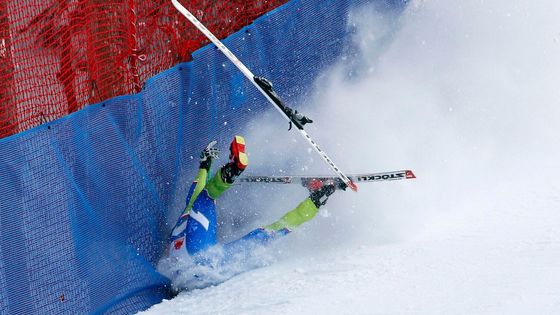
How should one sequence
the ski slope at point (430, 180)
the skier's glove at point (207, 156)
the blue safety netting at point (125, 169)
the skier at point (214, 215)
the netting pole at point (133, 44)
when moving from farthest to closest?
the skier's glove at point (207, 156)
the skier at point (214, 215)
the netting pole at point (133, 44)
the blue safety netting at point (125, 169)
the ski slope at point (430, 180)

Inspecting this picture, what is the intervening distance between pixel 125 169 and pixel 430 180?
2.66 m

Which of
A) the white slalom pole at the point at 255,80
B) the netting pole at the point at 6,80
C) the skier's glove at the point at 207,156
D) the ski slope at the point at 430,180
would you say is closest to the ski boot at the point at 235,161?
the skier's glove at the point at 207,156

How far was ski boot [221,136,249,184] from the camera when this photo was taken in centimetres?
642

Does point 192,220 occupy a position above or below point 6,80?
below

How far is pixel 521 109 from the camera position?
8.47 metres

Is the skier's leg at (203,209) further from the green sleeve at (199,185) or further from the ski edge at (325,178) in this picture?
the ski edge at (325,178)

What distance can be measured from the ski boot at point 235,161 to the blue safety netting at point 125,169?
40cm

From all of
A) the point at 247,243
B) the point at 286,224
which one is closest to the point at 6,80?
the point at 247,243

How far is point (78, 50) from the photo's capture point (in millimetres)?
5992

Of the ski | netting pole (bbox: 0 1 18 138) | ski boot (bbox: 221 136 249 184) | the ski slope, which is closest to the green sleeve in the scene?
ski boot (bbox: 221 136 249 184)

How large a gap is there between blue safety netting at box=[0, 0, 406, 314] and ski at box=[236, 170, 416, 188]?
0.38 m

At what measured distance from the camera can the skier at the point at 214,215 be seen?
651cm

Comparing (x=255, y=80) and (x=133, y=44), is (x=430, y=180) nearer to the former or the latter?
(x=255, y=80)

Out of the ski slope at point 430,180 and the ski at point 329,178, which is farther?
the ski at point 329,178
